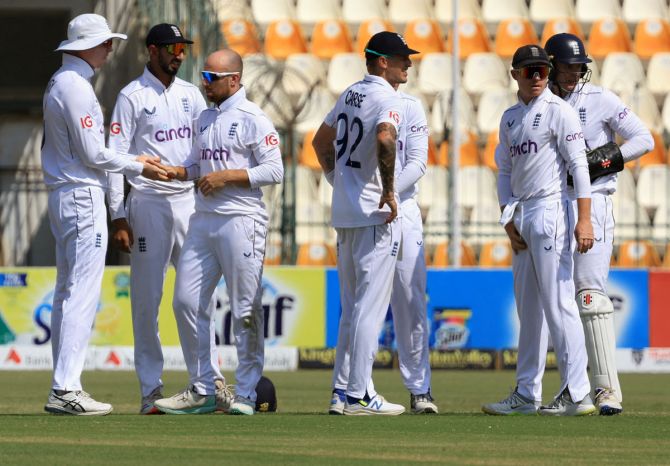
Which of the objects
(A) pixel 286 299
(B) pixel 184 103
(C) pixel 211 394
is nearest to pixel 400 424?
(C) pixel 211 394

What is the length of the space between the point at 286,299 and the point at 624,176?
716 cm

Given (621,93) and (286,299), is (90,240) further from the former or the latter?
(621,93)

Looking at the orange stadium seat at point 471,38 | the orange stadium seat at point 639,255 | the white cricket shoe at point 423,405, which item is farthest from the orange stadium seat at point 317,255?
the white cricket shoe at point 423,405

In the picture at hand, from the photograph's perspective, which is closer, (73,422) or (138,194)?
(73,422)

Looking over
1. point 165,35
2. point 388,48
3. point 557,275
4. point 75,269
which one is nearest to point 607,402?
point 557,275

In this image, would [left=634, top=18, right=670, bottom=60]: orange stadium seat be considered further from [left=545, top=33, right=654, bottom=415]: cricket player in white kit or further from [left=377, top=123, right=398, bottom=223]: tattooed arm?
[left=377, top=123, right=398, bottom=223]: tattooed arm

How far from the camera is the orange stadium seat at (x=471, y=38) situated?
974 inches

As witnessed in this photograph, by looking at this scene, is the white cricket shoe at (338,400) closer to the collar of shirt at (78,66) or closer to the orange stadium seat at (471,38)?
the collar of shirt at (78,66)

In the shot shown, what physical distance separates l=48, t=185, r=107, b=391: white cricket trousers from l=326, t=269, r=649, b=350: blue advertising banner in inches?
335

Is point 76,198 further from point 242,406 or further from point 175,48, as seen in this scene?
point 242,406

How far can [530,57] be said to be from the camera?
894 centimetres

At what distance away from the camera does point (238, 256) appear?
29.7 feet

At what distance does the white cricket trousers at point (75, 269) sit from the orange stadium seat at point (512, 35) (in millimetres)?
16508

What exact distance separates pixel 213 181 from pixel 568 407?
2475mm
